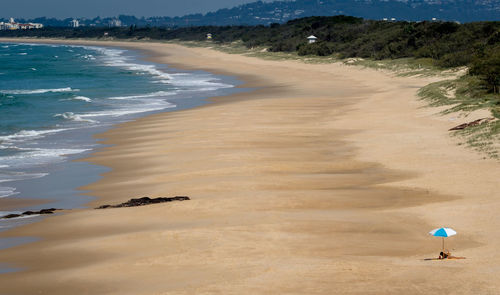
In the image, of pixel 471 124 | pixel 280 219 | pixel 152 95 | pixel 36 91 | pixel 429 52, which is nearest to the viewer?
pixel 280 219

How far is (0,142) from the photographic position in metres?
28.9

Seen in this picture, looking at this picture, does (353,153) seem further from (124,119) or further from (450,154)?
(124,119)

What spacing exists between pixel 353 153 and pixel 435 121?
23.3 feet

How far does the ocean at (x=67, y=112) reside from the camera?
20.9m

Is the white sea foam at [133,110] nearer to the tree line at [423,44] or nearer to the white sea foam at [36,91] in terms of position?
the white sea foam at [36,91]

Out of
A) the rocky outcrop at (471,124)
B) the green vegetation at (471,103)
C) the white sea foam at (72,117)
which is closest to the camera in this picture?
the green vegetation at (471,103)

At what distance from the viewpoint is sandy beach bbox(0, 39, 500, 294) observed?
11.3m


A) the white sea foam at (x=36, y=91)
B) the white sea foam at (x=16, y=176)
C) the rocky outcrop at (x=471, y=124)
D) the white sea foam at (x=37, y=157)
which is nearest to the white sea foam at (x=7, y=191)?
the white sea foam at (x=16, y=176)

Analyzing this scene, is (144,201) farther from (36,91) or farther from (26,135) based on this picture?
(36,91)

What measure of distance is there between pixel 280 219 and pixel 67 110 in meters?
28.8

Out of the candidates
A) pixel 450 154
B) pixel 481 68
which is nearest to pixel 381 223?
pixel 450 154

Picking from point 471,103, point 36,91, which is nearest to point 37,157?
point 471,103

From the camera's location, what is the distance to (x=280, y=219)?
1473 cm

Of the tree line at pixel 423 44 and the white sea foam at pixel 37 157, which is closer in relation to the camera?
the white sea foam at pixel 37 157
